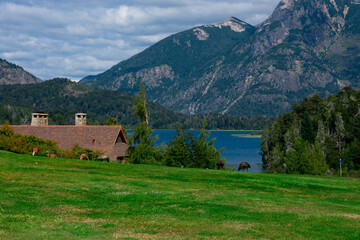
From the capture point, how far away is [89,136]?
69.1 metres

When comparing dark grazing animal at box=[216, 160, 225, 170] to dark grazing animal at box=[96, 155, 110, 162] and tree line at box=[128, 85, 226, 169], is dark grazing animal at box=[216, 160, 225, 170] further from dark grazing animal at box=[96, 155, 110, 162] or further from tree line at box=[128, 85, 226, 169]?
dark grazing animal at box=[96, 155, 110, 162]

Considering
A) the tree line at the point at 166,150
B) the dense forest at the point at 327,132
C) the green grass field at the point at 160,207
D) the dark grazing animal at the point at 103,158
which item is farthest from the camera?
the dense forest at the point at 327,132

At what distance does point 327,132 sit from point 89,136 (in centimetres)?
7325

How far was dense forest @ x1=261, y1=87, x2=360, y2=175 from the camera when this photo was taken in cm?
10169

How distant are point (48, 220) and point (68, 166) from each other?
62.6 feet

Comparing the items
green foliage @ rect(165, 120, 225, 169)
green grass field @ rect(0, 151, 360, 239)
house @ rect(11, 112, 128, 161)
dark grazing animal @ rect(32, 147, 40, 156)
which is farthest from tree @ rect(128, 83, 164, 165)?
green grass field @ rect(0, 151, 360, 239)

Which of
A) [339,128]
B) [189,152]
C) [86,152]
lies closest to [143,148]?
[189,152]

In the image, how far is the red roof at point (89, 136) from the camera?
66.3 meters

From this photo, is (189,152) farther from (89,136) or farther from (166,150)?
(89,136)

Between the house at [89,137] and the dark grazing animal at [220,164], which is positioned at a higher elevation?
the house at [89,137]

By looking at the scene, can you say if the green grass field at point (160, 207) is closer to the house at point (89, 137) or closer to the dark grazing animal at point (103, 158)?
A: the dark grazing animal at point (103, 158)

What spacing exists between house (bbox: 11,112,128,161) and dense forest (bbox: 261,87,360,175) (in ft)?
130

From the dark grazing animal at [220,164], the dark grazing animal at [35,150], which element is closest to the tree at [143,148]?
the dark grazing animal at [220,164]

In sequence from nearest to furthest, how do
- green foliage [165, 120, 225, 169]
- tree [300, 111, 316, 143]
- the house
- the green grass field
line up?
the green grass field < green foliage [165, 120, 225, 169] < the house < tree [300, 111, 316, 143]
